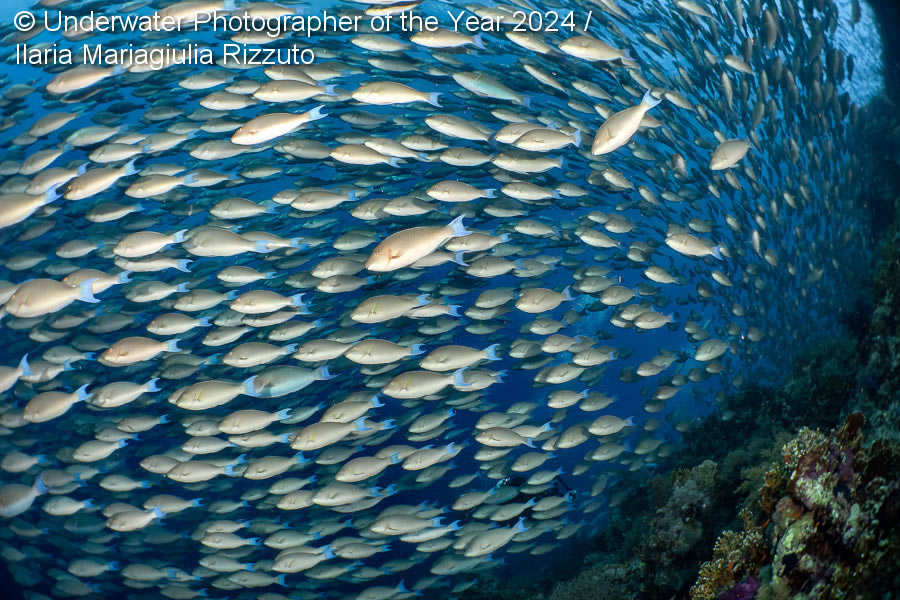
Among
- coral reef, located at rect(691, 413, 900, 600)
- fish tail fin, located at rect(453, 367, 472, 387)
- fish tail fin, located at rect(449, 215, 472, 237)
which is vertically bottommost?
fish tail fin, located at rect(453, 367, 472, 387)

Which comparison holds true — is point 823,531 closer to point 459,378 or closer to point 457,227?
point 457,227

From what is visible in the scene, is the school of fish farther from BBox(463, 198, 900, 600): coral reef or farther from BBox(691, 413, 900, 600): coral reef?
BBox(691, 413, 900, 600): coral reef

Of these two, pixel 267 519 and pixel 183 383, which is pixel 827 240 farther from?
pixel 183 383

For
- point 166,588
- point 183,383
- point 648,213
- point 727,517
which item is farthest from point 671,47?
point 166,588

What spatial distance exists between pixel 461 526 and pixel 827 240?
483 inches

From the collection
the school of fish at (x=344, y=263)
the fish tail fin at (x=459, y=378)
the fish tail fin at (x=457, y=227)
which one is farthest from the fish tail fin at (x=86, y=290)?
the fish tail fin at (x=459, y=378)

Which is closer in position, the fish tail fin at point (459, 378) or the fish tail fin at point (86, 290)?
the fish tail fin at point (86, 290)

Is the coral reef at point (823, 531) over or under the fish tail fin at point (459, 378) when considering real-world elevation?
over

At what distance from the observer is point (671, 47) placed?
7.70m

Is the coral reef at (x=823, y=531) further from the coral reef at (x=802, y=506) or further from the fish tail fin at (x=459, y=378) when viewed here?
the fish tail fin at (x=459, y=378)

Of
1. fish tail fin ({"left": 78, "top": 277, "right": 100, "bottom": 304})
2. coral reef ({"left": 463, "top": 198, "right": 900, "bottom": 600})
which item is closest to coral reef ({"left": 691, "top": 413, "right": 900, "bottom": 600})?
coral reef ({"left": 463, "top": 198, "right": 900, "bottom": 600})

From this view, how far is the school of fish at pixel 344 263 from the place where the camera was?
17.7 ft

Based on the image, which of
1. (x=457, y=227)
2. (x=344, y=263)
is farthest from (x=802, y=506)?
(x=344, y=263)

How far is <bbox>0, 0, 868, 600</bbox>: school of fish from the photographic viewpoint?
17.7 feet
